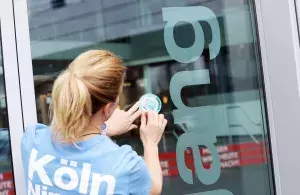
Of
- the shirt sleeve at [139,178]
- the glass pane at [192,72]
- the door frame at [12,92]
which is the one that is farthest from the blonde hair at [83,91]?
the glass pane at [192,72]

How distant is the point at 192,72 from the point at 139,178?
137 centimetres

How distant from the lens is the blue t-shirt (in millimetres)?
1525

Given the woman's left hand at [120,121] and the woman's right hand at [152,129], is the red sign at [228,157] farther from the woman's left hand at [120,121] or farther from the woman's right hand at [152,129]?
the woman's right hand at [152,129]

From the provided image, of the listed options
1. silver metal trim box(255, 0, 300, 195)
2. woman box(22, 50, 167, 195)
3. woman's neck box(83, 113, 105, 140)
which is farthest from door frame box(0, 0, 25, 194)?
silver metal trim box(255, 0, 300, 195)

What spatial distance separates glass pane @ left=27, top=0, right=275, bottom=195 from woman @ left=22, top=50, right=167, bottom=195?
1.08 m

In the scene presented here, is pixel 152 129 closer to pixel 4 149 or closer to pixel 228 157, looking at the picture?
pixel 4 149

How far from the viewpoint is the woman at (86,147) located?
149 cm

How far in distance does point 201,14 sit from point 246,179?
3.06ft

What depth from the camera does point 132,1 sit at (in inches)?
112

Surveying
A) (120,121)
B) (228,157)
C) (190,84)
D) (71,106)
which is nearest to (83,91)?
(71,106)

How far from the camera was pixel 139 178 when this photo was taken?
1.54 metres

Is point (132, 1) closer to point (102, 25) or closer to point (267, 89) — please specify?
point (102, 25)

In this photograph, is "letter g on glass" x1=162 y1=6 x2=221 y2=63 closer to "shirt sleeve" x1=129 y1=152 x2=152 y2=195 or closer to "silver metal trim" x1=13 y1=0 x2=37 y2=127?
"silver metal trim" x1=13 y1=0 x2=37 y2=127

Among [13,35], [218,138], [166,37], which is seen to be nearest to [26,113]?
[13,35]
